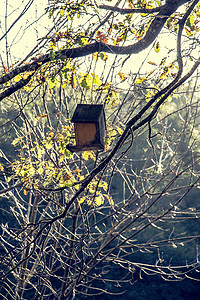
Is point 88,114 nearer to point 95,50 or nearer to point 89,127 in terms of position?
point 89,127

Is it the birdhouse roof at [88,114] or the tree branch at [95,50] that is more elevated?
the tree branch at [95,50]

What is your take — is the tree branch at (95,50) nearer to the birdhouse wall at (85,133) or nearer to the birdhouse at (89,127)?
the birdhouse at (89,127)

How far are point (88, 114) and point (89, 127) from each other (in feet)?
0.37

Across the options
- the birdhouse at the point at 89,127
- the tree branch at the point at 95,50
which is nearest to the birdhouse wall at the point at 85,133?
the birdhouse at the point at 89,127

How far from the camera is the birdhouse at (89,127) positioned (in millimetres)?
2522

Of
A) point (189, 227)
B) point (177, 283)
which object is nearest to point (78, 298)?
point (177, 283)

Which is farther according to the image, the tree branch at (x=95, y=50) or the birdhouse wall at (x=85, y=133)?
the birdhouse wall at (x=85, y=133)

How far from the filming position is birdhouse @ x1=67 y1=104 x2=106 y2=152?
2.52 metres

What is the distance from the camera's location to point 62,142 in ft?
9.23

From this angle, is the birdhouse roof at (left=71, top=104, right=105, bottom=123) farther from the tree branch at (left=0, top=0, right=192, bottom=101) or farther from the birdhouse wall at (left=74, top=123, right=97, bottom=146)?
the tree branch at (left=0, top=0, right=192, bottom=101)

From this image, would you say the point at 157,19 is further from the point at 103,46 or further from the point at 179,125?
the point at 179,125

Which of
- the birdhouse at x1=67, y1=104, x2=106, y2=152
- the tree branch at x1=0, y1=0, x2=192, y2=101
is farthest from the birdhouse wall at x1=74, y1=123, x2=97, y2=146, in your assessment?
the tree branch at x1=0, y1=0, x2=192, y2=101

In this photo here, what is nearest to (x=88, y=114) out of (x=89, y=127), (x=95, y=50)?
(x=89, y=127)

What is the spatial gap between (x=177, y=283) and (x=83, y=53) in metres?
7.40
